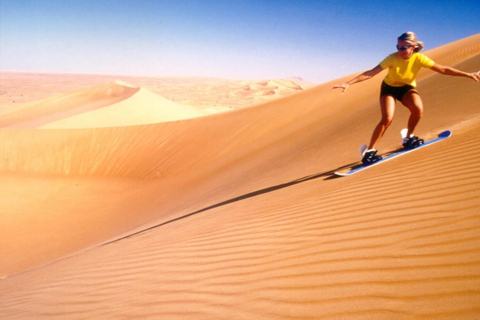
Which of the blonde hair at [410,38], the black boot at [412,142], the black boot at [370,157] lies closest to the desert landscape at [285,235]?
the black boot at [370,157]

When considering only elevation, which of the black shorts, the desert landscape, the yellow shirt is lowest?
the desert landscape

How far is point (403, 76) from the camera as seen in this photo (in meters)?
4.73

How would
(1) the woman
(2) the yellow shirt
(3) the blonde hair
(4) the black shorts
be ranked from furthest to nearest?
(4) the black shorts < (2) the yellow shirt < (1) the woman < (3) the blonde hair

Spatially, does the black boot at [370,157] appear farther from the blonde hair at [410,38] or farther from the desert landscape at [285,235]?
the blonde hair at [410,38]

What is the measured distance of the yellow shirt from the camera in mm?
4602

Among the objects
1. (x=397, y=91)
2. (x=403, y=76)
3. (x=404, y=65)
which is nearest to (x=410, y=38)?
(x=404, y=65)

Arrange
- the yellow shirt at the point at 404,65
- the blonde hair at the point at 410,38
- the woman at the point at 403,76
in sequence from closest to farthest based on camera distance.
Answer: the blonde hair at the point at 410,38 < the woman at the point at 403,76 < the yellow shirt at the point at 404,65

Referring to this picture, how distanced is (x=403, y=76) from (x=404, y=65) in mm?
159

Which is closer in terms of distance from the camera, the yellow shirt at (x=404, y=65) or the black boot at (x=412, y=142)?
the yellow shirt at (x=404, y=65)

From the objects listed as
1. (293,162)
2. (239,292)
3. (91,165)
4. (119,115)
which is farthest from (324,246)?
(119,115)

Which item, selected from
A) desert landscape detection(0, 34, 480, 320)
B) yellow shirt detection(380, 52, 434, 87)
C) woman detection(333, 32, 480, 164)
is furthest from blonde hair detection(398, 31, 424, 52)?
desert landscape detection(0, 34, 480, 320)

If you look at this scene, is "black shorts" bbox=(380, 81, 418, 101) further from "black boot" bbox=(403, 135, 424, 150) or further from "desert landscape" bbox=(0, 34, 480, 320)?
"desert landscape" bbox=(0, 34, 480, 320)

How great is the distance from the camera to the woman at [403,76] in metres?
4.48

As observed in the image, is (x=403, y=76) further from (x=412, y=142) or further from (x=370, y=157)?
(x=370, y=157)
